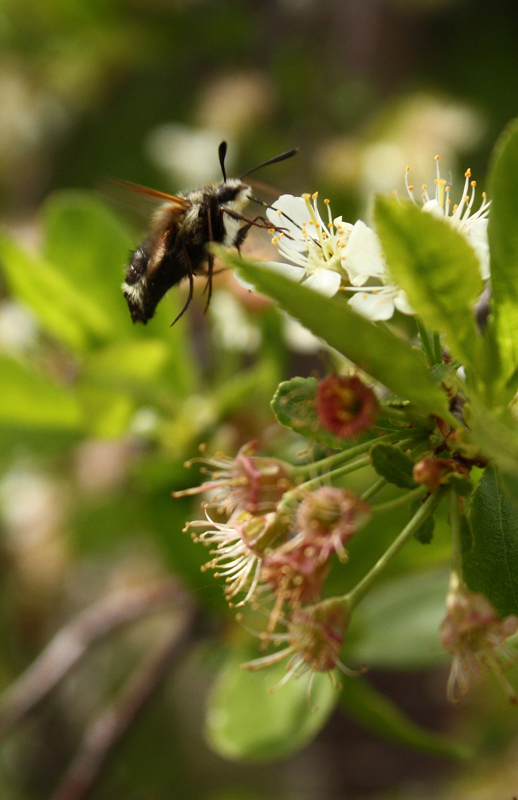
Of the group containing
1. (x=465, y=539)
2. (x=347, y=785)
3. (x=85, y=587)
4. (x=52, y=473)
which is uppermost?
(x=465, y=539)

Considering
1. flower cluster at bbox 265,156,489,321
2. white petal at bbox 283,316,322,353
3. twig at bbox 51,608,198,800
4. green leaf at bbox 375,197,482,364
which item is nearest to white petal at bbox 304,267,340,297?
flower cluster at bbox 265,156,489,321

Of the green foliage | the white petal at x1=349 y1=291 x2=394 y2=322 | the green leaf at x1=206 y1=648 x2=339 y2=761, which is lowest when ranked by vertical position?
the green leaf at x1=206 y1=648 x2=339 y2=761

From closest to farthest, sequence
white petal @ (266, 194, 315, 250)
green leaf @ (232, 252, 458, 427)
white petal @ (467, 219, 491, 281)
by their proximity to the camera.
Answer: green leaf @ (232, 252, 458, 427)
white petal @ (467, 219, 491, 281)
white petal @ (266, 194, 315, 250)

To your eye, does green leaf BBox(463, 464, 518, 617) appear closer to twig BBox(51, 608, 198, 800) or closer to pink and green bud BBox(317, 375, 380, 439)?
pink and green bud BBox(317, 375, 380, 439)

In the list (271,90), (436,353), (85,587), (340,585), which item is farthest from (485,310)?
(85,587)

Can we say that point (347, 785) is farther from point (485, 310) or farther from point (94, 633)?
point (485, 310)

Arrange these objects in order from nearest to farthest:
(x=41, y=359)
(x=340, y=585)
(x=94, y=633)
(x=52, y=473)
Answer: (x=340, y=585) < (x=94, y=633) < (x=41, y=359) < (x=52, y=473)

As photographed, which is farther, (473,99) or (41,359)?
(473,99)
